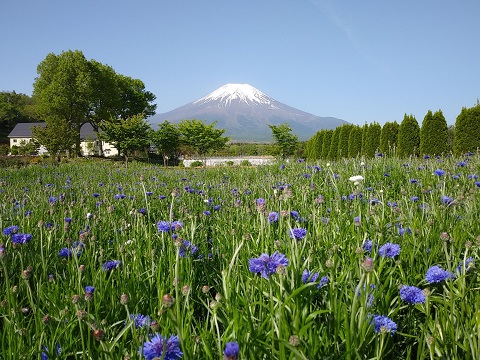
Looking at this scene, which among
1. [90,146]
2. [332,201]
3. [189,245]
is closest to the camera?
[189,245]

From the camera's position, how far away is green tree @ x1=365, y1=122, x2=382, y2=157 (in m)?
17.7

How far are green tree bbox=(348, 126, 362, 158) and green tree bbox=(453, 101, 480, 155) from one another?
6.42 m

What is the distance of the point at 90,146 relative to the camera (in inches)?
1906

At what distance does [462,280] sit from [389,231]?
2.41 feet

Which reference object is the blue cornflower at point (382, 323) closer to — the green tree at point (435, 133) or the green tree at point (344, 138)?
the green tree at point (435, 133)

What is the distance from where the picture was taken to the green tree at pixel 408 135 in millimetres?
15172

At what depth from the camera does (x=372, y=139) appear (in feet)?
58.6

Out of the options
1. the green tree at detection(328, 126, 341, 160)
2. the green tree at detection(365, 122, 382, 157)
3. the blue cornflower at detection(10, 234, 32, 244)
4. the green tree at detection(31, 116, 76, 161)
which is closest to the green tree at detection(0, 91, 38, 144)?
the green tree at detection(31, 116, 76, 161)

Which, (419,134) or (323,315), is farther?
(419,134)

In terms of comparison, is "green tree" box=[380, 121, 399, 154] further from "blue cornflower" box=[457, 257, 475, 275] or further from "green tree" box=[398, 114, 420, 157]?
"blue cornflower" box=[457, 257, 475, 275]

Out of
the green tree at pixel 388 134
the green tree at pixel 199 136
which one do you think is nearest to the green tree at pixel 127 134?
the green tree at pixel 199 136

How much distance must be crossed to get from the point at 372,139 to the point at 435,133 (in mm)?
3854

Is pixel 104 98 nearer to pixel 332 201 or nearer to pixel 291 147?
pixel 291 147

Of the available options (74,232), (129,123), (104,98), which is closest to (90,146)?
(104,98)
